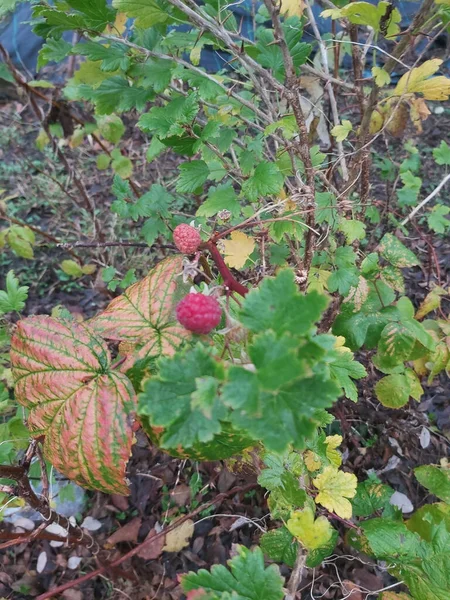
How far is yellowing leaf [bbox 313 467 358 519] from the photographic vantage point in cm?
A: 86

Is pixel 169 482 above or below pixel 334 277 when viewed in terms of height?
below

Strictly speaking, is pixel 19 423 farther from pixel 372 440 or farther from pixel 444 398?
pixel 444 398

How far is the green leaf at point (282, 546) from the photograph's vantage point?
99 cm

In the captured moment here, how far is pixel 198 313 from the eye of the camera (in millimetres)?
646

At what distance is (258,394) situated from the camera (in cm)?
51

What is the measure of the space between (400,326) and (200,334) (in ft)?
2.11

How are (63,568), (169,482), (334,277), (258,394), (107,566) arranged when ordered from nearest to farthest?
(258,394) < (334,277) < (107,566) < (63,568) < (169,482)

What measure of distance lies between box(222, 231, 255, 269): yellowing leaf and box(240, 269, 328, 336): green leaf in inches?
20.0

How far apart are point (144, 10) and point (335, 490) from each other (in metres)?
0.99

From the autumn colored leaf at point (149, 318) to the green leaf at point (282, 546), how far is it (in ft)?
1.71

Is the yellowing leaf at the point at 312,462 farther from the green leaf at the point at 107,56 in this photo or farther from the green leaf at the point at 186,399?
the green leaf at the point at 107,56

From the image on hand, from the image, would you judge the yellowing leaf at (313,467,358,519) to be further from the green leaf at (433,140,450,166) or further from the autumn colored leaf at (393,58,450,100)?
the green leaf at (433,140,450,166)

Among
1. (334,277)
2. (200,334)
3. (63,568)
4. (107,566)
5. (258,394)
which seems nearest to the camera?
(258,394)

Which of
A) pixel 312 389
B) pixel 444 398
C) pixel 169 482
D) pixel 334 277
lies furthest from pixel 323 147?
pixel 312 389
